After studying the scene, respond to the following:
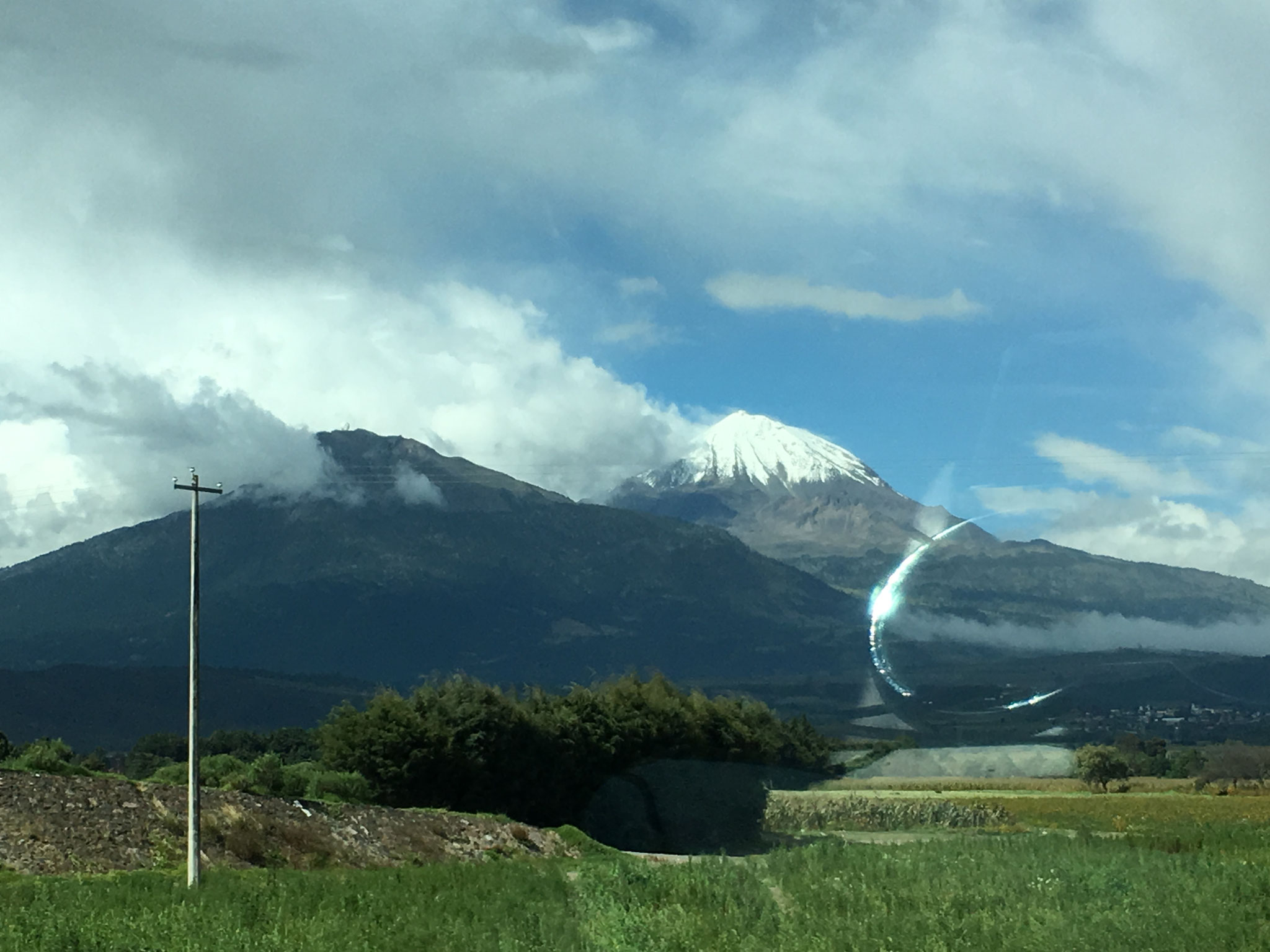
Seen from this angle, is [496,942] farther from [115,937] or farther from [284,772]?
[284,772]

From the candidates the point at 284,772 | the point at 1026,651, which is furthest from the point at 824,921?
the point at 1026,651

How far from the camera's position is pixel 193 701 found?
3105 cm

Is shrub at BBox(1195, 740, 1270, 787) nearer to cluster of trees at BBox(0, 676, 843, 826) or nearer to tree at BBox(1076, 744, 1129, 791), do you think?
tree at BBox(1076, 744, 1129, 791)

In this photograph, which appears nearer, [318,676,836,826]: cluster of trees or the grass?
[318,676,836,826]: cluster of trees

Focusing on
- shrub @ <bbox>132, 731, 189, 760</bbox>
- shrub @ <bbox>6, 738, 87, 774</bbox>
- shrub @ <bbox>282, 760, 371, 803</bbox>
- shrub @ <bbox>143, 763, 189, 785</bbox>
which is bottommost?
shrub @ <bbox>132, 731, 189, 760</bbox>

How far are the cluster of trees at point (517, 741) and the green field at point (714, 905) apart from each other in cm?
2362

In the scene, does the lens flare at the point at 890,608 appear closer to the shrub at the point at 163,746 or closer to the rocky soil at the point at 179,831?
the rocky soil at the point at 179,831

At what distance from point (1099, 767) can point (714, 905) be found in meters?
74.5

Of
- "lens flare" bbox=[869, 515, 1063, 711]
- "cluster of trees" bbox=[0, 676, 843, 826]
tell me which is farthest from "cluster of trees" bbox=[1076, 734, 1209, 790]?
"cluster of trees" bbox=[0, 676, 843, 826]

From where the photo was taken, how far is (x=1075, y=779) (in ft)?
313

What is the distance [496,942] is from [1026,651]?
188281 mm

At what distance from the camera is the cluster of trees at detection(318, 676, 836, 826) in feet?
183

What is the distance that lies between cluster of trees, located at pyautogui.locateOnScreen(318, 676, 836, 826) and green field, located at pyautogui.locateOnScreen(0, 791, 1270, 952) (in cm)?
2362

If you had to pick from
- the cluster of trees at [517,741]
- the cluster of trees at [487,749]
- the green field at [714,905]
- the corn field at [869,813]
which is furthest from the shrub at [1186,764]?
the green field at [714,905]
